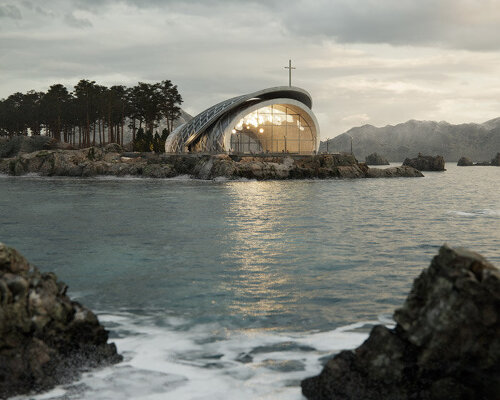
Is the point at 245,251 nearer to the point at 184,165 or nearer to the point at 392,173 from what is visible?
the point at 184,165

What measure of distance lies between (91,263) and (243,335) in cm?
824

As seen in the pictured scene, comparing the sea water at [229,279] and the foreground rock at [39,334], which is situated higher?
the foreground rock at [39,334]

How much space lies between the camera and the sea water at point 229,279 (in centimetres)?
777


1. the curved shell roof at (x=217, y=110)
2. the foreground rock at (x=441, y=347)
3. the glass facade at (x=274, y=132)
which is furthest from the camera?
the glass facade at (x=274, y=132)

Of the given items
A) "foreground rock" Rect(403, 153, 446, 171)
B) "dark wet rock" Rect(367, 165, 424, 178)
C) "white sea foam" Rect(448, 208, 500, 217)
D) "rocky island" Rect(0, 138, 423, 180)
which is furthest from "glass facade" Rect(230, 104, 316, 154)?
"foreground rock" Rect(403, 153, 446, 171)

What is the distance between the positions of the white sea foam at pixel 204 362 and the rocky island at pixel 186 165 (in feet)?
187

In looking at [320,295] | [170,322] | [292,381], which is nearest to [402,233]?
[320,295]

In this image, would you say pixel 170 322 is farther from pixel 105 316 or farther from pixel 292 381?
pixel 292 381

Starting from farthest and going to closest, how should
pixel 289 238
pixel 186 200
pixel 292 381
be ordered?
1. pixel 186 200
2. pixel 289 238
3. pixel 292 381

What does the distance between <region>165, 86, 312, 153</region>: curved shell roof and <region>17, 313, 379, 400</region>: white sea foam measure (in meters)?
76.7

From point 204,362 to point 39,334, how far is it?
2.42m

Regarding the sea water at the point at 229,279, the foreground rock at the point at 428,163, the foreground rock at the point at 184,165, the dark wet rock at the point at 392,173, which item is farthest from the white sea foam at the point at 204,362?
the foreground rock at the point at 428,163

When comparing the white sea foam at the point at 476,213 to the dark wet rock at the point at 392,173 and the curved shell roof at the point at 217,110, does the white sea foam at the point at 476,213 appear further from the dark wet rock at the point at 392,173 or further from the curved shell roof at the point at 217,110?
the curved shell roof at the point at 217,110

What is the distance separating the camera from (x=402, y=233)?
2328 centimetres
